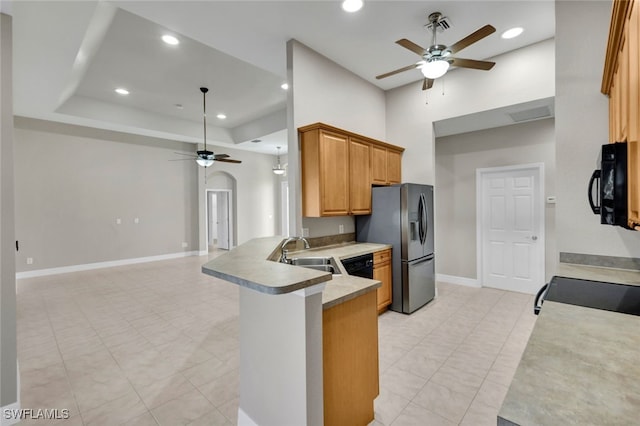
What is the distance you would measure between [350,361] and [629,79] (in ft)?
6.44

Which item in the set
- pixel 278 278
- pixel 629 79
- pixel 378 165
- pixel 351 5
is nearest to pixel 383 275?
pixel 378 165

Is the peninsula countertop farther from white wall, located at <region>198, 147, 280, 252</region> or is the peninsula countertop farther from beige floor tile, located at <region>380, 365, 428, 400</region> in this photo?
white wall, located at <region>198, 147, 280, 252</region>

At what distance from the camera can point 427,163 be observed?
4520mm

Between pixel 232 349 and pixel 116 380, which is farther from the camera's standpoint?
pixel 232 349

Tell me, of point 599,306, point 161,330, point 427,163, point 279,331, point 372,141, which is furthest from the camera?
point 427,163

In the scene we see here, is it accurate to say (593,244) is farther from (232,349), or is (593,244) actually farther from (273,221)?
(273,221)

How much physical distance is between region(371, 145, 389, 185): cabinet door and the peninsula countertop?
3101 millimetres

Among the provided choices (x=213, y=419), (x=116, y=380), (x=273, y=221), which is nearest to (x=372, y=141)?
(x=213, y=419)

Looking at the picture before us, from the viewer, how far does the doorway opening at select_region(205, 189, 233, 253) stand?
9.38 metres

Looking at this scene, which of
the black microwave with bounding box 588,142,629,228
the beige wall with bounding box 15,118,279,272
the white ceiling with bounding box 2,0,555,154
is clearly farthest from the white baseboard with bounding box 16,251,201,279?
the black microwave with bounding box 588,142,629,228

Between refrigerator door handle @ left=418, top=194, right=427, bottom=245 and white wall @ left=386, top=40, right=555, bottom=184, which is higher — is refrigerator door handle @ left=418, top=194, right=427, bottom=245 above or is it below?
below

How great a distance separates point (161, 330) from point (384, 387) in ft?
8.66

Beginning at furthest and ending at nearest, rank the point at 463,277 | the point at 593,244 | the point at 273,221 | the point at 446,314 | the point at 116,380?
the point at 273,221, the point at 463,277, the point at 446,314, the point at 116,380, the point at 593,244

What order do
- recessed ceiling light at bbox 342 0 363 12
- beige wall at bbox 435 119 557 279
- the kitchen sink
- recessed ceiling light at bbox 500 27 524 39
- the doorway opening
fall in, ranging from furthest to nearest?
the doorway opening < beige wall at bbox 435 119 557 279 < recessed ceiling light at bbox 500 27 524 39 < recessed ceiling light at bbox 342 0 363 12 < the kitchen sink
